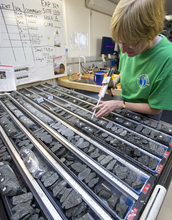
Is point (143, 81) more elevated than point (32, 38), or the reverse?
point (32, 38)

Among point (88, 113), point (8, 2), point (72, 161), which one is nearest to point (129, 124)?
point (88, 113)

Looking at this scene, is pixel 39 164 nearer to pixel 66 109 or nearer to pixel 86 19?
pixel 66 109

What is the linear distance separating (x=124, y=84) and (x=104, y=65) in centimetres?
243

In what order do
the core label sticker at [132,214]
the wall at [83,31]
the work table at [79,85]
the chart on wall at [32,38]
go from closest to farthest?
the core label sticker at [132,214] < the chart on wall at [32,38] < the work table at [79,85] < the wall at [83,31]

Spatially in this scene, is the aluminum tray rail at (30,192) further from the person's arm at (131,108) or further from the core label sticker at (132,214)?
the person's arm at (131,108)

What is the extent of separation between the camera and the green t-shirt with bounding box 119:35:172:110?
2.13 feet

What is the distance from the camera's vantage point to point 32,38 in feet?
5.30

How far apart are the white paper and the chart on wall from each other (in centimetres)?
6

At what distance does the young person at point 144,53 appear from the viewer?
46 cm

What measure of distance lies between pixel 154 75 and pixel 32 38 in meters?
1.68

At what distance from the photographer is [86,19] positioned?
2.41 m

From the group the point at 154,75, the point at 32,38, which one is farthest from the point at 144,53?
the point at 32,38

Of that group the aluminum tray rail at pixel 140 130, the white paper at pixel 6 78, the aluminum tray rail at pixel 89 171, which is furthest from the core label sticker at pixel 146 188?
the white paper at pixel 6 78

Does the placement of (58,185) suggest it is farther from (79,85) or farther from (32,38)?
(32,38)
